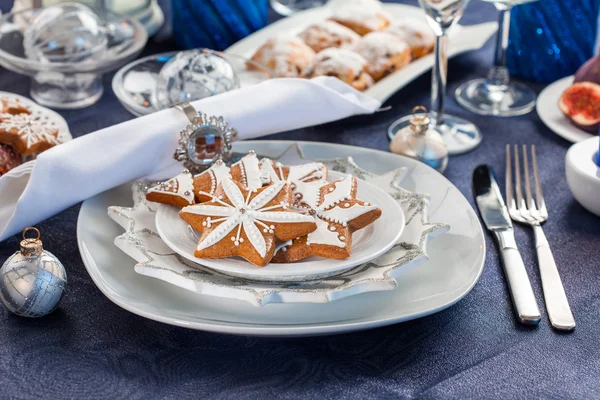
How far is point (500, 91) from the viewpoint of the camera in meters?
1.21

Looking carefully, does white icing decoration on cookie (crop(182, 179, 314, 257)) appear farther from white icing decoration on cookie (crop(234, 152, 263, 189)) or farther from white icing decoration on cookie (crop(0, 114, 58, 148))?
white icing decoration on cookie (crop(0, 114, 58, 148))

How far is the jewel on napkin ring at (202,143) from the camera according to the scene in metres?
0.87

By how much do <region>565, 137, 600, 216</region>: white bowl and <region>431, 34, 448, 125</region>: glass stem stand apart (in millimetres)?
Answer: 231

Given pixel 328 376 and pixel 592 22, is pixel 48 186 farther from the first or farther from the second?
pixel 592 22

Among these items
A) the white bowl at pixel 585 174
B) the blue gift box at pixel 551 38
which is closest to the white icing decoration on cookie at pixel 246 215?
the white bowl at pixel 585 174

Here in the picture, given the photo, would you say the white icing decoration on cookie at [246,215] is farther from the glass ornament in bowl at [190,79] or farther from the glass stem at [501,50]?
the glass stem at [501,50]

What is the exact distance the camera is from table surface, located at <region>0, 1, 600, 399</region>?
616 millimetres

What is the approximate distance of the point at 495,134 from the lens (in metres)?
1.09

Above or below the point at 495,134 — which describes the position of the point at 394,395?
above

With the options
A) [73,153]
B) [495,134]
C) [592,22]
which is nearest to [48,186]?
[73,153]

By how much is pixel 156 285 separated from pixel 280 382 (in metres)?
0.15

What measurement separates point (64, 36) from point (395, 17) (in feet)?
2.11

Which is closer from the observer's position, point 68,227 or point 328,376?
point 328,376

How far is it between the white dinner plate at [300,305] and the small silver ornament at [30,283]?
38 millimetres
